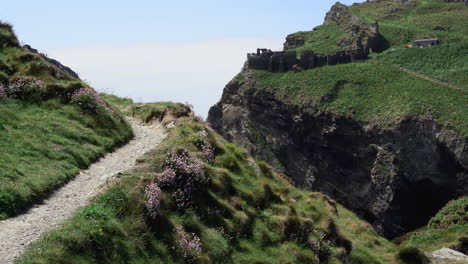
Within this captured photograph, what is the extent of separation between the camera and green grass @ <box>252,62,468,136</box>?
8875 centimetres

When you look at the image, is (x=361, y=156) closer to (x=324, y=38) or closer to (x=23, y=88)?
(x=324, y=38)

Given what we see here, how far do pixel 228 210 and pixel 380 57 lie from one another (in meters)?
115

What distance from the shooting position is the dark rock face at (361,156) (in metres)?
84.5

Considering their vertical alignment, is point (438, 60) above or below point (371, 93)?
above

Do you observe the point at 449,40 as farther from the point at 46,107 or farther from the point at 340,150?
the point at 46,107

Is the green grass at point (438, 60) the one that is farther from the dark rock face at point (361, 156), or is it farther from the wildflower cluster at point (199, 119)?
the wildflower cluster at point (199, 119)

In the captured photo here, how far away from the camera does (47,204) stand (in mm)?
13930

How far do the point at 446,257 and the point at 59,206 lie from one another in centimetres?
2001

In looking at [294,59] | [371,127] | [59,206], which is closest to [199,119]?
[59,206]

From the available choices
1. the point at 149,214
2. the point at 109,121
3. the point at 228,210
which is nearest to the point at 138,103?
the point at 109,121

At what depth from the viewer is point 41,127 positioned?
19.5m

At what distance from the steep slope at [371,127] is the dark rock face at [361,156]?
0.20 meters

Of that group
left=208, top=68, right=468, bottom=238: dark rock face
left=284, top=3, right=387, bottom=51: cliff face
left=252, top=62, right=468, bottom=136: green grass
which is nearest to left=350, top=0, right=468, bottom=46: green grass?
left=284, top=3, right=387, bottom=51: cliff face

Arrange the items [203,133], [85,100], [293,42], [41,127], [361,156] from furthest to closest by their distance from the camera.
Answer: [293,42] < [361,156] < [85,100] < [203,133] < [41,127]
